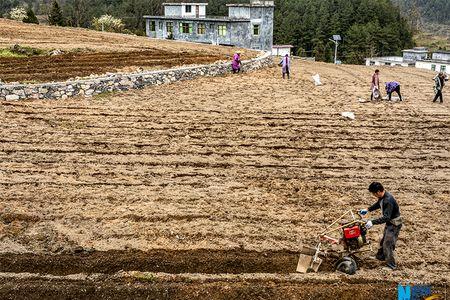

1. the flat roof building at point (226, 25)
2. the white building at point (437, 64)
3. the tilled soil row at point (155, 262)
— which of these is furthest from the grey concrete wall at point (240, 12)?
the tilled soil row at point (155, 262)

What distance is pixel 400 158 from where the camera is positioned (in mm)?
15398

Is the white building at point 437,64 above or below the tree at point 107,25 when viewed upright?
below

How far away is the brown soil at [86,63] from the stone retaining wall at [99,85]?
1.81m

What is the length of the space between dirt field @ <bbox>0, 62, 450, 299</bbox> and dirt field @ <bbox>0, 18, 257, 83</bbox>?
3.92m

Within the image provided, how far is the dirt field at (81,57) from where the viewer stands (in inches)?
958

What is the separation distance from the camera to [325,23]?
95688 millimetres

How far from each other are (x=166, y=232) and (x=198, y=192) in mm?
2280

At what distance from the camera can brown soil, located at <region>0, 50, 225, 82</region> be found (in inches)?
930

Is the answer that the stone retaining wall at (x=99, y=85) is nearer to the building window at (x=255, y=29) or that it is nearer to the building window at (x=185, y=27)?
the building window at (x=255, y=29)

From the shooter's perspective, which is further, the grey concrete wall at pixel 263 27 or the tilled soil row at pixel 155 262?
the grey concrete wall at pixel 263 27

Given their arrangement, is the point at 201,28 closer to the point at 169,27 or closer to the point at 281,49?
the point at 169,27

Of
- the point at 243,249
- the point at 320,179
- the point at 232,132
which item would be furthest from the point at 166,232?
the point at 232,132

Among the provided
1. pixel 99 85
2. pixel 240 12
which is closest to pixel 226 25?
pixel 240 12

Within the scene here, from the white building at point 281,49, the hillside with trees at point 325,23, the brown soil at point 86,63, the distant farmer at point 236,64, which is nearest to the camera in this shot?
the brown soil at point 86,63
